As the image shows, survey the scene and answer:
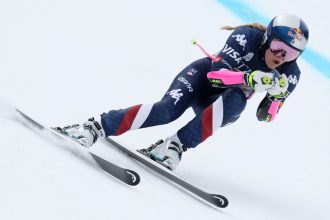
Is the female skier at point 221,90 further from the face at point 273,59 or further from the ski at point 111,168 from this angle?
the ski at point 111,168

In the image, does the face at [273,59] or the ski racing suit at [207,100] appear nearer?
the ski racing suit at [207,100]

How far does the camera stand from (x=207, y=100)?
3652 mm

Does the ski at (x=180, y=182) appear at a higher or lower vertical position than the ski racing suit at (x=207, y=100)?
lower

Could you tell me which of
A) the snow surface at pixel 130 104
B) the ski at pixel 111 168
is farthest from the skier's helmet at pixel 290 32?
the ski at pixel 111 168

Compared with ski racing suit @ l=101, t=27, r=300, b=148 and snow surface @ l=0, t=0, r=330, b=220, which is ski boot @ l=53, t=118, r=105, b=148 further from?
snow surface @ l=0, t=0, r=330, b=220

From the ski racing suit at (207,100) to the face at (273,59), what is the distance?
0.03m

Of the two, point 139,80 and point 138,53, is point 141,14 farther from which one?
point 139,80

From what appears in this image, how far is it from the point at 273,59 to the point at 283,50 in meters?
0.10

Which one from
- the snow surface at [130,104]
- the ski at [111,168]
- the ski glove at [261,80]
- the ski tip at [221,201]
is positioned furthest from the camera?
the ski glove at [261,80]

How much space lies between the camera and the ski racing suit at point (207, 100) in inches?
129

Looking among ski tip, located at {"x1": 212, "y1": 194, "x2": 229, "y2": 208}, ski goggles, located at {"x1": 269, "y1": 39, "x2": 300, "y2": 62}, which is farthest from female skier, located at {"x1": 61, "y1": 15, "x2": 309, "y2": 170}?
ski tip, located at {"x1": 212, "y1": 194, "x2": 229, "y2": 208}

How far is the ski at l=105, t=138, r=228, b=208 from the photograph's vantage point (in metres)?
3.07

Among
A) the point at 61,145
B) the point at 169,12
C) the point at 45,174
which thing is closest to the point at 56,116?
the point at 61,145

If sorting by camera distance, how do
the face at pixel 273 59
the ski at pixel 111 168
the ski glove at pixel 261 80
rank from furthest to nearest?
1. the face at pixel 273 59
2. the ski glove at pixel 261 80
3. the ski at pixel 111 168
